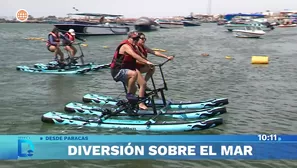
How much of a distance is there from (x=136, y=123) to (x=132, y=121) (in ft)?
0.68

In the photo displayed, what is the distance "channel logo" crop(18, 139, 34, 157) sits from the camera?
18.1 ft

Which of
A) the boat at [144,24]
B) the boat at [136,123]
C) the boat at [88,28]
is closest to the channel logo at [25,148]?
the boat at [136,123]

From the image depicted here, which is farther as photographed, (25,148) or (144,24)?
(144,24)

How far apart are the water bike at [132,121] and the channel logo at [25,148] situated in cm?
381

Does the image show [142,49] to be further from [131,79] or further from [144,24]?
[144,24]

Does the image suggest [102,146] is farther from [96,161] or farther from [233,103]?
[233,103]

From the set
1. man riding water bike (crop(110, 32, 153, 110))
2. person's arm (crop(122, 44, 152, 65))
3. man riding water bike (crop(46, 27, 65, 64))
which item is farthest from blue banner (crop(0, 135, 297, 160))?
man riding water bike (crop(46, 27, 65, 64))

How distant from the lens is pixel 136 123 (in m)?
9.38

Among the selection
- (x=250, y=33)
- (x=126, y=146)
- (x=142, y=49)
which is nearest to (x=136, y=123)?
(x=142, y=49)

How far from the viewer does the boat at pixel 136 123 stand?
9133mm

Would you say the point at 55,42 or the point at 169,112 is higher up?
the point at 55,42

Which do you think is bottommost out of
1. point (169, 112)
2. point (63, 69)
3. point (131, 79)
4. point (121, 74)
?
point (169, 112)

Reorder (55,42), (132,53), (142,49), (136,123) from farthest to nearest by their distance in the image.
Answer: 1. (55,42)
2. (142,49)
3. (132,53)
4. (136,123)

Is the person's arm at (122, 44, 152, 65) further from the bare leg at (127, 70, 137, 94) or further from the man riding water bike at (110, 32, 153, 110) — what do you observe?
the bare leg at (127, 70, 137, 94)
